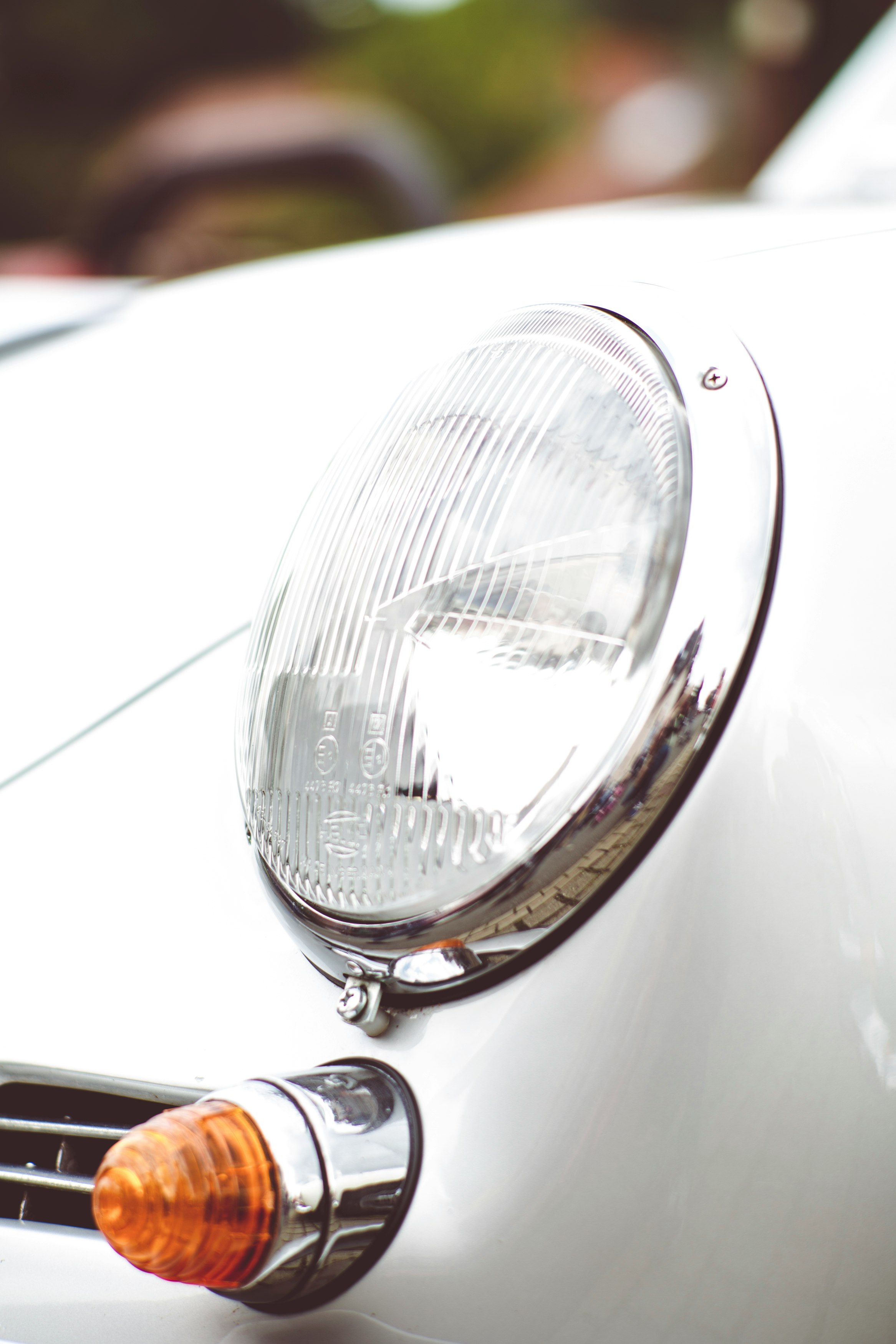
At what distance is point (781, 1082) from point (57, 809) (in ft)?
1.52

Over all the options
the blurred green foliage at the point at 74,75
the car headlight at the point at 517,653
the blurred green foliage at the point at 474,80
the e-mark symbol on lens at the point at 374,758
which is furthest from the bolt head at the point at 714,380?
the blurred green foliage at the point at 74,75

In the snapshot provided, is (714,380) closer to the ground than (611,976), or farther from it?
farther from it

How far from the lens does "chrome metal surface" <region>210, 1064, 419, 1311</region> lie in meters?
0.55

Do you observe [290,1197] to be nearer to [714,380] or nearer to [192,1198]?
[192,1198]

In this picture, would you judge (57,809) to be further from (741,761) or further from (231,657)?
(741,761)

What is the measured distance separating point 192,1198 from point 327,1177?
0.06 metres

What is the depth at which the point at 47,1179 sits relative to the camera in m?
0.68

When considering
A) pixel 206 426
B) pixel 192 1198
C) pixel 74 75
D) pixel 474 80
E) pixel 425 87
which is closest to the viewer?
pixel 192 1198

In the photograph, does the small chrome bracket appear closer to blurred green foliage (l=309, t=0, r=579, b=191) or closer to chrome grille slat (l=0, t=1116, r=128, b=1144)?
chrome grille slat (l=0, t=1116, r=128, b=1144)

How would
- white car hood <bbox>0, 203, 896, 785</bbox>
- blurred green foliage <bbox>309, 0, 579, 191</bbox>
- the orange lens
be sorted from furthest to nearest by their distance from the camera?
1. blurred green foliage <bbox>309, 0, 579, 191</bbox>
2. white car hood <bbox>0, 203, 896, 785</bbox>
3. the orange lens

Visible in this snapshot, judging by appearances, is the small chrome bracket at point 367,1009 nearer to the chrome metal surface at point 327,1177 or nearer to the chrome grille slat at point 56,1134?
the chrome metal surface at point 327,1177

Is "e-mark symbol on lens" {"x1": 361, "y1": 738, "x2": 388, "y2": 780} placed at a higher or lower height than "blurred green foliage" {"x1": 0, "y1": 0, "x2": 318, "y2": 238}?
lower

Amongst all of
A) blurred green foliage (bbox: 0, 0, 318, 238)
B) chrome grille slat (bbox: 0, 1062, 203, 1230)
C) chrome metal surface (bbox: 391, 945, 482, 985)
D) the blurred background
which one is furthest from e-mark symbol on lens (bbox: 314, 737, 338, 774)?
blurred green foliage (bbox: 0, 0, 318, 238)

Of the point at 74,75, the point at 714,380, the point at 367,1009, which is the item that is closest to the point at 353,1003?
the point at 367,1009
